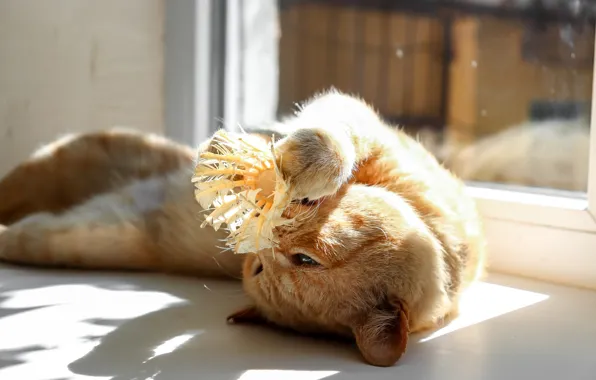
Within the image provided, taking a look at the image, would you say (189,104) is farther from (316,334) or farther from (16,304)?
(316,334)

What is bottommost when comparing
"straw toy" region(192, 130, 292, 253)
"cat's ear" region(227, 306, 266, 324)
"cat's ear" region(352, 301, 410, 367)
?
"cat's ear" region(227, 306, 266, 324)

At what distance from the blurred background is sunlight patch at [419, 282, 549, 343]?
0.41m

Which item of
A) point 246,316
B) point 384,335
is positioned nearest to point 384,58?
point 246,316

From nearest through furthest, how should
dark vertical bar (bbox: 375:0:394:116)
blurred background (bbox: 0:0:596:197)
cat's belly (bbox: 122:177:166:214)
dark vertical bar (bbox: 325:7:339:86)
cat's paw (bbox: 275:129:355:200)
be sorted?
1. cat's paw (bbox: 275:129:355:200)
2. cat's belly (bbox: 122:177:166:214)
3. blurred background (bbox: 0:0:596:197)
4. dark vertical bar (bbox: 375:0:394:116)
5. dark vertical bar (bbox: 325:7:339:86)

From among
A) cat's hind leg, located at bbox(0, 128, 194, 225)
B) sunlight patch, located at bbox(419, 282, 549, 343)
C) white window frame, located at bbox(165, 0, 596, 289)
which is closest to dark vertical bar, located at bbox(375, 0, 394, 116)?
A: white window frame, located at bbox(165, 0, 596, 289)

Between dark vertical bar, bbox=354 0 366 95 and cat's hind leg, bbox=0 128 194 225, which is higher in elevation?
dark vertical bar, bbox=354 0 366 95

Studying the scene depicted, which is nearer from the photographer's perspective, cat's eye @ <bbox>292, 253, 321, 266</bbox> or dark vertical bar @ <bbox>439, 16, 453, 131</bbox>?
cat's eye @ <bbox>292, 253, 321, 266</bbox>

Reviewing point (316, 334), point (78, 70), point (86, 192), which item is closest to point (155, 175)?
point (86, 192)

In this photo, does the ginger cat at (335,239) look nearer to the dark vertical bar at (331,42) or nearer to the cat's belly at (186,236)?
the cat's belly at (186,236)

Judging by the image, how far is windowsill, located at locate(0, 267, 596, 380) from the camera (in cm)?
112

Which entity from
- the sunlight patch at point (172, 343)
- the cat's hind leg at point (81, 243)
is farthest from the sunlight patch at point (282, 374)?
the cat's hind leg at point (81, 243)

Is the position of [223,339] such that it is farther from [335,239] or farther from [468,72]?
[468,72]

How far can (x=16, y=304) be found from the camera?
1425mm

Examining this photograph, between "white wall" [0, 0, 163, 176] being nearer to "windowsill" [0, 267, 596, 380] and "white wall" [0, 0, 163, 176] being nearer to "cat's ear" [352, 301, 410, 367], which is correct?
"windowsill" [0, 267, 596, 380]
